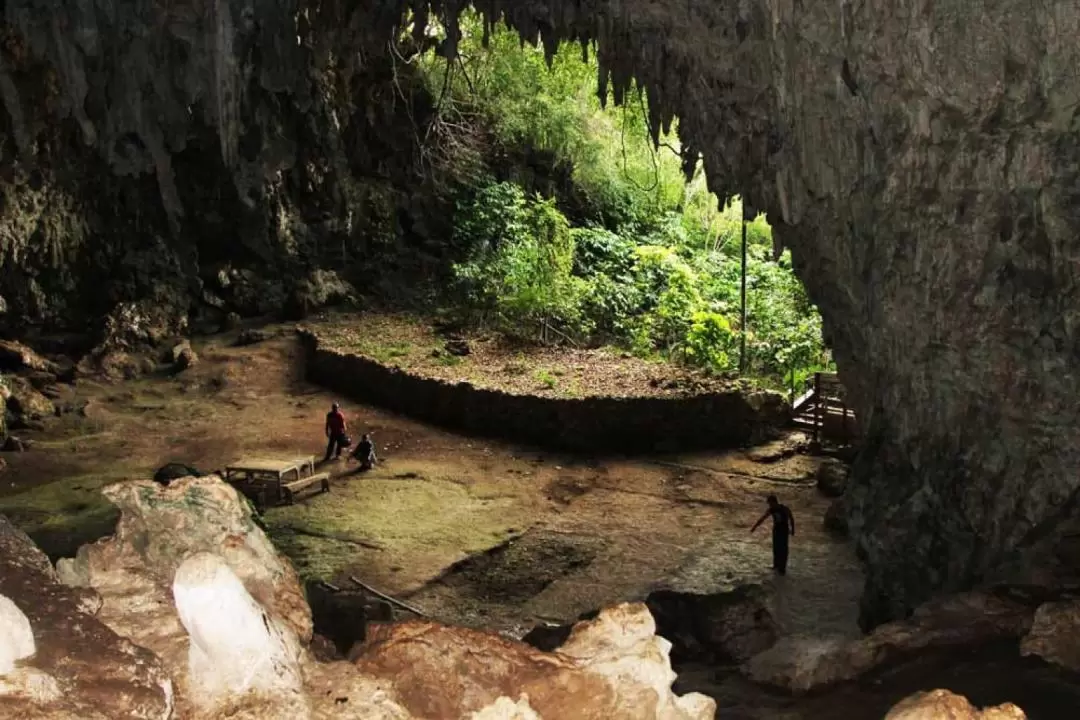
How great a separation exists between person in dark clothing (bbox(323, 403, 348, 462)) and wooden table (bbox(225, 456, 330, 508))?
91 cm

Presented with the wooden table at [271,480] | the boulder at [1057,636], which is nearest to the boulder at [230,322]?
the wooden table at [271,480]

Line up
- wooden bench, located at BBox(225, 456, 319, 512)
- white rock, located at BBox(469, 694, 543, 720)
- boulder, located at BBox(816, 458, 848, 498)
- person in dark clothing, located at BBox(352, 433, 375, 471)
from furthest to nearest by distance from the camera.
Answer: person in dark clothing, located at BBox(352, 433, 375, 471) < boulder, located at BBox(816, 458, 848, 498) < wooden bench, located at BBox(225, 456, 319, 512) < white rock, located at BBox(469, 694, 543, 720)

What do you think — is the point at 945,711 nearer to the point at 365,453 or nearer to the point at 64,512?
the point at 365,453

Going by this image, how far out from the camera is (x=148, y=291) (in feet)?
61.7

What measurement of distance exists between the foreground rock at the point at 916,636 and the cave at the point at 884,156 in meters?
1.02

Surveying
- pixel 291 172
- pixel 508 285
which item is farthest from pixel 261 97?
pixel 508 285

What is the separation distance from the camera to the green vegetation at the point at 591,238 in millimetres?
16828

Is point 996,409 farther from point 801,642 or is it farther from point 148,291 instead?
point 148,291

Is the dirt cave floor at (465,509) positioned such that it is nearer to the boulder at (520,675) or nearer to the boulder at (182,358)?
the boulder at (182,358)

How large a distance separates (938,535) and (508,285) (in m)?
10.8

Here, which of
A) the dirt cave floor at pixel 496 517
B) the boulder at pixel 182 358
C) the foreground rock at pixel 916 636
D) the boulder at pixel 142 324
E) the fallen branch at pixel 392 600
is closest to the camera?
the foreground rock at pixel 916 636

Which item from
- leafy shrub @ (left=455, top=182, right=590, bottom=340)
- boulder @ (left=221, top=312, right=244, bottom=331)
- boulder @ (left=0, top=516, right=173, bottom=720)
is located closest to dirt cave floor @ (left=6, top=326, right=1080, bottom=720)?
boulder @ (left=221, top=312, right=244, bottom=331)

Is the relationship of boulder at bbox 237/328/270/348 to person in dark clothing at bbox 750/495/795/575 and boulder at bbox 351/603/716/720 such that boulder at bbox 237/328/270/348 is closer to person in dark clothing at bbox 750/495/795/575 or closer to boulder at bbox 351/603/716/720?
person in dark clothing at bbox 750/495/795/575

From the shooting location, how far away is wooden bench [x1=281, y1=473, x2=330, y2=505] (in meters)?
12.1
